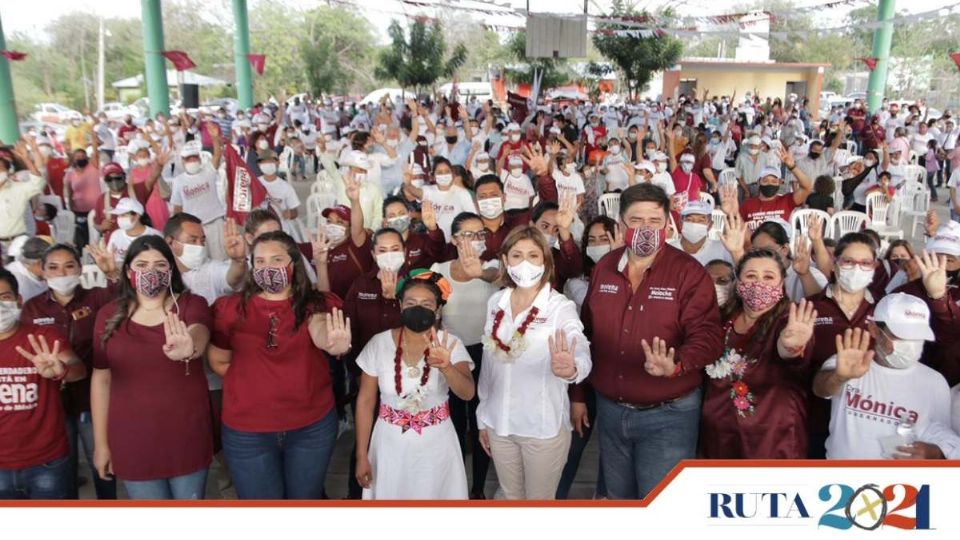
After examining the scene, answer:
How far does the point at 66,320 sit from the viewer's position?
3.25 m

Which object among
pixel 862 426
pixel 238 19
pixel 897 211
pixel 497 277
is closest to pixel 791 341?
pixel 862 426

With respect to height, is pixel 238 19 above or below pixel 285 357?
above

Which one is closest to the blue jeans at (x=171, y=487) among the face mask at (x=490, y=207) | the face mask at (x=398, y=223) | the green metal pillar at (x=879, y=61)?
the face mask at (x=398, y=223)

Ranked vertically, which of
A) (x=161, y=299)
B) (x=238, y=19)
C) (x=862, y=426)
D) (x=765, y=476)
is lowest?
(x=862, y=426)

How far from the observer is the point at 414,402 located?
2811mm

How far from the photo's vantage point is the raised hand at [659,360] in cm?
253

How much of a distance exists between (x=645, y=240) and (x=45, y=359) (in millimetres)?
2347

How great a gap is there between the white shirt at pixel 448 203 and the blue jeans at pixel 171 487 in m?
3.15

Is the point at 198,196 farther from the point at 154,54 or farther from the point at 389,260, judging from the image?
the point at 154,54

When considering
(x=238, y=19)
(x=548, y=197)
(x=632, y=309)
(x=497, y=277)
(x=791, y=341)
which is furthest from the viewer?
(x=238, y=19)

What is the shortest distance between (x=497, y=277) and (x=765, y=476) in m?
2.00

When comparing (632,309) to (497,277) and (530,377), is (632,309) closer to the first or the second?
(530,377)

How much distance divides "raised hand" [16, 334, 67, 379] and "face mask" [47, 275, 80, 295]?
2.26 ft

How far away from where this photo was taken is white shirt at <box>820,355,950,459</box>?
2521 millimetres
